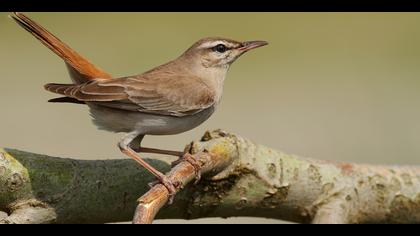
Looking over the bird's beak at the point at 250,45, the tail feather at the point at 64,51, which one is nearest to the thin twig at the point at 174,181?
the tail feather at the point at 64,51

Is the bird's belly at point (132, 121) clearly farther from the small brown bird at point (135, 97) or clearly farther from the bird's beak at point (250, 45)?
the bird's beak at point (250, 45)

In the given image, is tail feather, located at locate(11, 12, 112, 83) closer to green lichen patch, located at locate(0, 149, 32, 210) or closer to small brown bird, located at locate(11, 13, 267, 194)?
small brown bird, located at locate(11, 13, 267, 194)

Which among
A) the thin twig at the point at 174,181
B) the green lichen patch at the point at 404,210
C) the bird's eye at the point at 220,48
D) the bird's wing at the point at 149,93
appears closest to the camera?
the thin twig at the point at 174,181

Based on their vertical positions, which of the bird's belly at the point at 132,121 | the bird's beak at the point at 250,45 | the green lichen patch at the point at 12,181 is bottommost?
the green lichen patch at the point at 12,181

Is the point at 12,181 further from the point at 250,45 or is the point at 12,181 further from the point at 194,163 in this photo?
the point at 250,45

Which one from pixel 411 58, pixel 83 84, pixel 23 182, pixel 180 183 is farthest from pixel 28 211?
pixel 411 58

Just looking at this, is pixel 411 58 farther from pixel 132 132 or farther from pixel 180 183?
pixel 180 183
